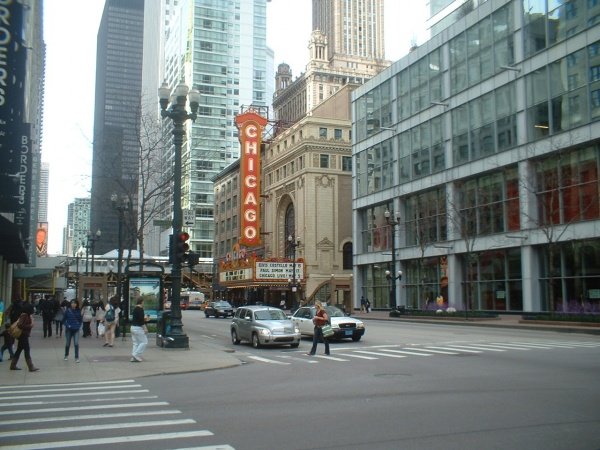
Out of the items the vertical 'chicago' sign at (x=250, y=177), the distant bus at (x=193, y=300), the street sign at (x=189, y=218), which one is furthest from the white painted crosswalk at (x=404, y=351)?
the distant bus at (x=193, y=300)

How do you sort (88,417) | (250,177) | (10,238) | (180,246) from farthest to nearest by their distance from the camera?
(250,177) < (10,238) < (180,246) < (88,417)

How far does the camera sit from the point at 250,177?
73.8 meters

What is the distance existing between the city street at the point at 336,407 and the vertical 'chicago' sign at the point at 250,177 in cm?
5491

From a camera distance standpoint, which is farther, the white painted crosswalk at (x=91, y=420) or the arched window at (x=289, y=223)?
the arched window at (x=289, y=223)

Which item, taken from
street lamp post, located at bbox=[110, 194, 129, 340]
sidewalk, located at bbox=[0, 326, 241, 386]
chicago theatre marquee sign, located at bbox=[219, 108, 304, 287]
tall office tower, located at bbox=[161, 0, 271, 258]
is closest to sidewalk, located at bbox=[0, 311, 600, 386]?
sidewalk, located at bbox=[0, 326, 241, 386]

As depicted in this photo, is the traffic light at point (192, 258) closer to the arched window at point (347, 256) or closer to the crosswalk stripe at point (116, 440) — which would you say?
the crosswalk stripe at point (116, 440)

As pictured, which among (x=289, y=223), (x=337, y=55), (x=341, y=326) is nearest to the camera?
(x=341, y=326)

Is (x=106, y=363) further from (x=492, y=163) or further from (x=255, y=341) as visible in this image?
(x=492, y=163)

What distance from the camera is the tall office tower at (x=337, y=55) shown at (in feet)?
575

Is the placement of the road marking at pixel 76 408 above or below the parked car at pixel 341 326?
below

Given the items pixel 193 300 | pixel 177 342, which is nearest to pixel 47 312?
pixel 177 342

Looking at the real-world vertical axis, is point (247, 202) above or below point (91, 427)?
above

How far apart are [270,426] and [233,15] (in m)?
147

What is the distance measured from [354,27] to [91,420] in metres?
197
